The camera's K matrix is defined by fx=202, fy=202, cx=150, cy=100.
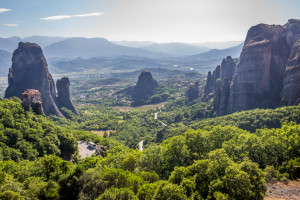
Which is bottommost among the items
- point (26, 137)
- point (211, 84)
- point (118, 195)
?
point (26, 137)

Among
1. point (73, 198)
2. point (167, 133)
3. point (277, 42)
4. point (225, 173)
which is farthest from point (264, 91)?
point (73, 198)

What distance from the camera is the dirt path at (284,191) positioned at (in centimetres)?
2562

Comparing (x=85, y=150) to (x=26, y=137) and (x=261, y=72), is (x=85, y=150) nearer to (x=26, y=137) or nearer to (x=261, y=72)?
(x=26, y=137)

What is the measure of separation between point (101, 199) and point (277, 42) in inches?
4628

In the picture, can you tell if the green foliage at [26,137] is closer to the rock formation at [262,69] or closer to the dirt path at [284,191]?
the dirt path at [284,191]

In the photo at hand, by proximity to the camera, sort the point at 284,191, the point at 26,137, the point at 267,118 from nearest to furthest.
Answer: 1. the point at 284,191
2. the point at 26,137
3. the point at 267,118

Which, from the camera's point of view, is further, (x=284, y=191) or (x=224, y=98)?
(x=224, y=98)

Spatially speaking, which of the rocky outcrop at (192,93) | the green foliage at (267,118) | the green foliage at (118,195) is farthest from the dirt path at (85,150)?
the rocky outcrop at (192,93)

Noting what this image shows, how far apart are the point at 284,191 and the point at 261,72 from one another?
86.8 meters

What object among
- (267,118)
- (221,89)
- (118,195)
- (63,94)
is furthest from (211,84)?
(118,195)

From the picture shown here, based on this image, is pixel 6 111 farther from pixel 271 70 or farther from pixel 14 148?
pixel 271 70

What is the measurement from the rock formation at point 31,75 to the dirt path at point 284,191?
389ft

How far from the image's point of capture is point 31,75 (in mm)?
122188

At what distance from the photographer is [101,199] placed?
76.7ft
